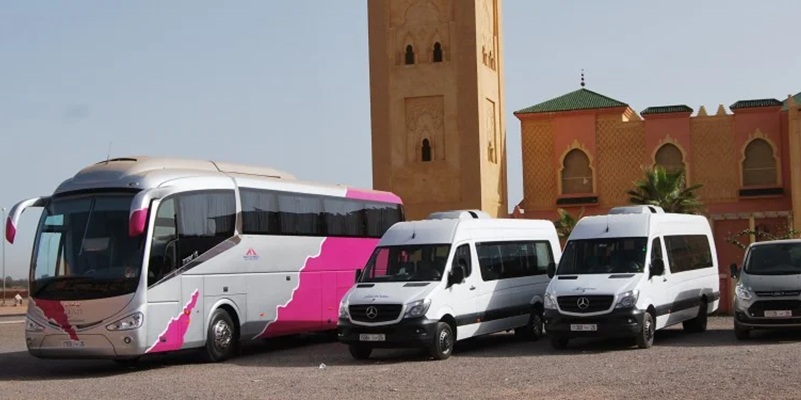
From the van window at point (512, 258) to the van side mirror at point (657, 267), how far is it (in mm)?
2763

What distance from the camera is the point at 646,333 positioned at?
Answer: 61.3ft

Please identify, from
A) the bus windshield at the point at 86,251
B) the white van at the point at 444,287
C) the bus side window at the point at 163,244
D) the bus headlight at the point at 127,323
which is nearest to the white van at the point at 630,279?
the white van at the point at 444,287

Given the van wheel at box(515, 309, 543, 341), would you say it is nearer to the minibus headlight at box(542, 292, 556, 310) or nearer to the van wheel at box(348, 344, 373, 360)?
the minibus headlight at box(542, 292, 556, 310)

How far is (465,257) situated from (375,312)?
2.14m

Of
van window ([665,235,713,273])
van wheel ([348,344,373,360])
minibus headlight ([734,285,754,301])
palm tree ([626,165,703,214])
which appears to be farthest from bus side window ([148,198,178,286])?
palm tree ([626,165,703,214])

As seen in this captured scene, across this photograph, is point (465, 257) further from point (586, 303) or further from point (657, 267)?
point (657, 267)

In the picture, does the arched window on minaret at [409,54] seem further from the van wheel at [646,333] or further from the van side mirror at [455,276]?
the van wheel at [646,333]

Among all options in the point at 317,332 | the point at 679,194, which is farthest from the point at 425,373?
the point at 679,194

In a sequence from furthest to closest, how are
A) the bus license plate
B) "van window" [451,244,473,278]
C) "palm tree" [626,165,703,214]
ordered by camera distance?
"palm tree" [626,165,703,214], "van window" [451,244,473,278], the bus license plate

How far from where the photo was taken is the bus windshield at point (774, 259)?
65.5 ft

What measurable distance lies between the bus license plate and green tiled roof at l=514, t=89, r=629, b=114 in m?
33.1

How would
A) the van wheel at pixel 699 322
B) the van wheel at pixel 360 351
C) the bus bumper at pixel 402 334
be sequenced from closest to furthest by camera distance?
1. the bus bumper at pixel 402 334
2. the van wheel at pixel 360 351
3. the van wheel at pixel 699 322

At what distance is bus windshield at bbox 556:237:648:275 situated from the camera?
19422mm

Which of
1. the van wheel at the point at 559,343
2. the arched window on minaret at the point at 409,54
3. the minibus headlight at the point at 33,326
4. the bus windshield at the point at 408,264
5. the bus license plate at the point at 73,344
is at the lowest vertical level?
the van wheel at the point at 559,343
